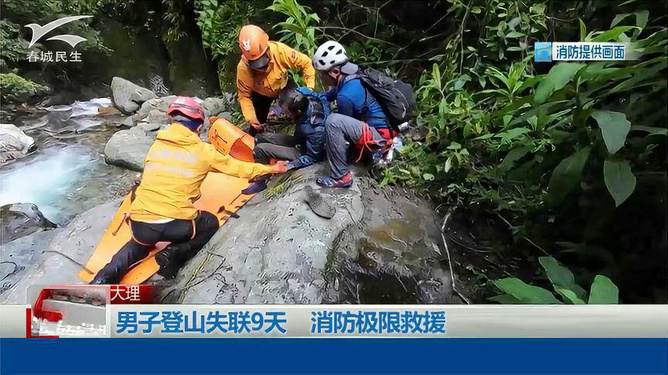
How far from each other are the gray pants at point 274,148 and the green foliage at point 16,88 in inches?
30.2

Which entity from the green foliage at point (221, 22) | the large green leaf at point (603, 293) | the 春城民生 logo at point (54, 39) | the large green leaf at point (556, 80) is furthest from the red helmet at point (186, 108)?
the large green leaf at point (603, 293)

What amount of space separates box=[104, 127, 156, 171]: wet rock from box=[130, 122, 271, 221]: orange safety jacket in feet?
0.09

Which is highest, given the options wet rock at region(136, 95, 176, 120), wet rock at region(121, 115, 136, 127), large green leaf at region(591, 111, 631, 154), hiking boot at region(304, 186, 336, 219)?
wet rock at region(136, 95, 176, 120)

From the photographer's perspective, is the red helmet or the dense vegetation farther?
the red helmet

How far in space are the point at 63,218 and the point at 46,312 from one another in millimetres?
332

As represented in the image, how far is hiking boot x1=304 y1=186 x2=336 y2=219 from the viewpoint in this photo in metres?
1.99

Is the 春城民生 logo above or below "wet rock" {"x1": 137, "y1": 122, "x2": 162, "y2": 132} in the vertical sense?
above

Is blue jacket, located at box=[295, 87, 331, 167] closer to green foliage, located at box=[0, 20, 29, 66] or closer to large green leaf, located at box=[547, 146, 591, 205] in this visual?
large green leaf, located at box=[547, 146, 591, 205]

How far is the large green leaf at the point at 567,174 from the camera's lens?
1.78 metres

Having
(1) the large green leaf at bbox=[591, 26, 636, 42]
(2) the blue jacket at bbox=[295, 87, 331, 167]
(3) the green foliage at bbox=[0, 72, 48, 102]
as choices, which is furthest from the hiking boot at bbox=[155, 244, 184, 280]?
(1) the large green leaf at bbox=[591, 26, 636, 42]

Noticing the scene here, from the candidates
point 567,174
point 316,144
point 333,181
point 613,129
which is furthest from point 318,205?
point 613,129

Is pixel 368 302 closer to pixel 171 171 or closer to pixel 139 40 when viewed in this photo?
pixel 171 171

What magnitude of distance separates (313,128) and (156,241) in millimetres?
708

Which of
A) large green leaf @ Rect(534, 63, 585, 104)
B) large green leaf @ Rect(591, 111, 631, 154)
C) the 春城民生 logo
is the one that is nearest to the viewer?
large green leaf @ Rect(591, 111, 631, 154)
